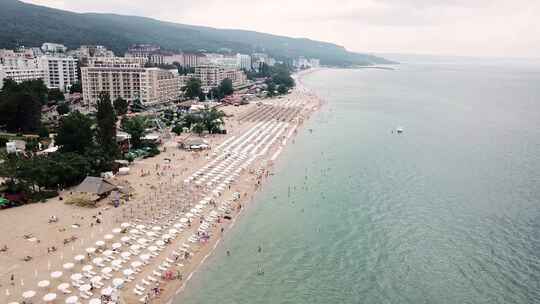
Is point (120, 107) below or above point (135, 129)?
above

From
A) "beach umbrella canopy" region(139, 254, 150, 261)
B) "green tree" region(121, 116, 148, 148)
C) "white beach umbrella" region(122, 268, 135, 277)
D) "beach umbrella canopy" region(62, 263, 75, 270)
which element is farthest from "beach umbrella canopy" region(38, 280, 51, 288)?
"green tree" region(121, 116, 148, 148)

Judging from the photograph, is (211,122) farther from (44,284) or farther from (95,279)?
(44,284)

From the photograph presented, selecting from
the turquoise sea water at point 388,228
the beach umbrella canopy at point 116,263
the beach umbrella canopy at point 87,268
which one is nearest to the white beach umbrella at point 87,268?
the beach umbrella canopy at point 87,268

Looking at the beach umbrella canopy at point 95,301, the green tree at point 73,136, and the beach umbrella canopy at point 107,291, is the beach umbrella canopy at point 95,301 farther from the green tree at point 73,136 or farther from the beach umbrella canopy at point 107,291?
the green tree at point 73,136

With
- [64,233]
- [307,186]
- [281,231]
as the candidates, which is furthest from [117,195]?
[307,186]

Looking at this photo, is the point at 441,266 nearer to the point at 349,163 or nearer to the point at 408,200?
the point at 408,200

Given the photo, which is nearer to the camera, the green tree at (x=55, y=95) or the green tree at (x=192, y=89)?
the green tree at (x=55, y=95)

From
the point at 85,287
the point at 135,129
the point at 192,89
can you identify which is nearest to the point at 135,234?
the point at 85,287
